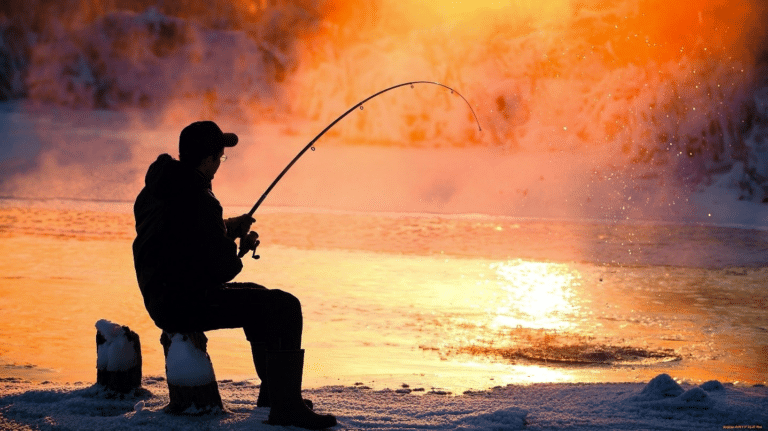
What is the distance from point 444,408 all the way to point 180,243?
1.24m

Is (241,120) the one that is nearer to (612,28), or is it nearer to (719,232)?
(612,28)

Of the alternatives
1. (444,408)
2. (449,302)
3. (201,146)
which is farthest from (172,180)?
(449,302)

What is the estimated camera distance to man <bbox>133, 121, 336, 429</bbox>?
3.24 meters

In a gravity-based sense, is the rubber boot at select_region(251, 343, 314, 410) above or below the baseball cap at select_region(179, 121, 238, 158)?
below

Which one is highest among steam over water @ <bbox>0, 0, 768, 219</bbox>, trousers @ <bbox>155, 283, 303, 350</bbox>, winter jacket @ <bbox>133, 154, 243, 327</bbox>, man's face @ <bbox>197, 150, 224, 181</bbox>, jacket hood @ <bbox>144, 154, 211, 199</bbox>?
steam over water @ <bbox>0, 0, 768, 219</bbox>

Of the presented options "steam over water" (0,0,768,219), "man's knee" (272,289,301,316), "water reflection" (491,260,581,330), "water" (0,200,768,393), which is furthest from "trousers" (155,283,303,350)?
"steam over water" (0,0,768,219)

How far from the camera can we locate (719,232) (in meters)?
11.5

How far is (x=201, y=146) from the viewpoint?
3338 mm

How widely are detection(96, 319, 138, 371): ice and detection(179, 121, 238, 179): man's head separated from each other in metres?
0.90

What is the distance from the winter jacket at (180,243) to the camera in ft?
10.6

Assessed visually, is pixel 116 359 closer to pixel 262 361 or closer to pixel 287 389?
pixel 262 361

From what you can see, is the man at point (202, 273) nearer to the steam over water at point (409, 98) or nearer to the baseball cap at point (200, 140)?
the baseball cap at point (200, 140)

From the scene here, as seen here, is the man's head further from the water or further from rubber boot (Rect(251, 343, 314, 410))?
the water

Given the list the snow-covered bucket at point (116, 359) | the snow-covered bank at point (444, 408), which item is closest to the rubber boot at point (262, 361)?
the snow-covered bank at point (444, 408)
